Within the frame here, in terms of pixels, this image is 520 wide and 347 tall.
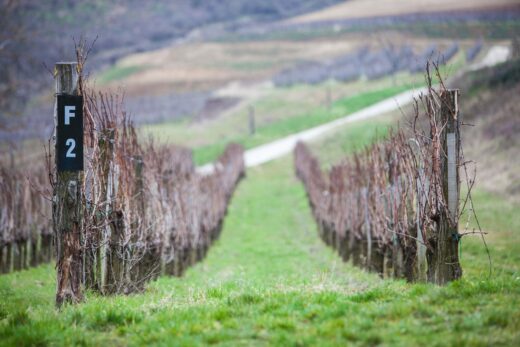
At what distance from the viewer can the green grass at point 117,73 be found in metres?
100

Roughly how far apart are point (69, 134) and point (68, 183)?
0.60 m

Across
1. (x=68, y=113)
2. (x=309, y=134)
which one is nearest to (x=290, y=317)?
(x=68, y=113)

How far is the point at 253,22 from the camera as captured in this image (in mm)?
126875

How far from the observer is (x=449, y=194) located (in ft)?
31.4

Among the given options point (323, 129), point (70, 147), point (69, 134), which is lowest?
point (70, 147)

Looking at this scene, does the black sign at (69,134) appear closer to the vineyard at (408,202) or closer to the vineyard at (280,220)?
the vineyard at (280,220)

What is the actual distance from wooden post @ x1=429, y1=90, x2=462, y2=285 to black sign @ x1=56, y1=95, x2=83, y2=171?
4.49 metres

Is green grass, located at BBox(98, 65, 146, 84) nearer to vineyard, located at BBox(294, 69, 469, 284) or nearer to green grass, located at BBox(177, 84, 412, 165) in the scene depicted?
green grass, located at BBox(177, 84, 412, 165)

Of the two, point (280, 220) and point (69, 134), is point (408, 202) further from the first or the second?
point (280, 220)

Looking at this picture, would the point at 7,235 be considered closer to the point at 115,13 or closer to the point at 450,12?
the point at 450,12

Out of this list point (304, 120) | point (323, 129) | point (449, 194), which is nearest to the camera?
point (449, 194)

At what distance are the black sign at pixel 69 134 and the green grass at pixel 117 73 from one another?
91382mm

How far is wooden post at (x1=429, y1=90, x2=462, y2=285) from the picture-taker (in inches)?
375

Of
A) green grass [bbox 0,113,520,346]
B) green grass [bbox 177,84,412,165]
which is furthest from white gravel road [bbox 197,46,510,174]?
green grass [bbox 0,113,520,346]
